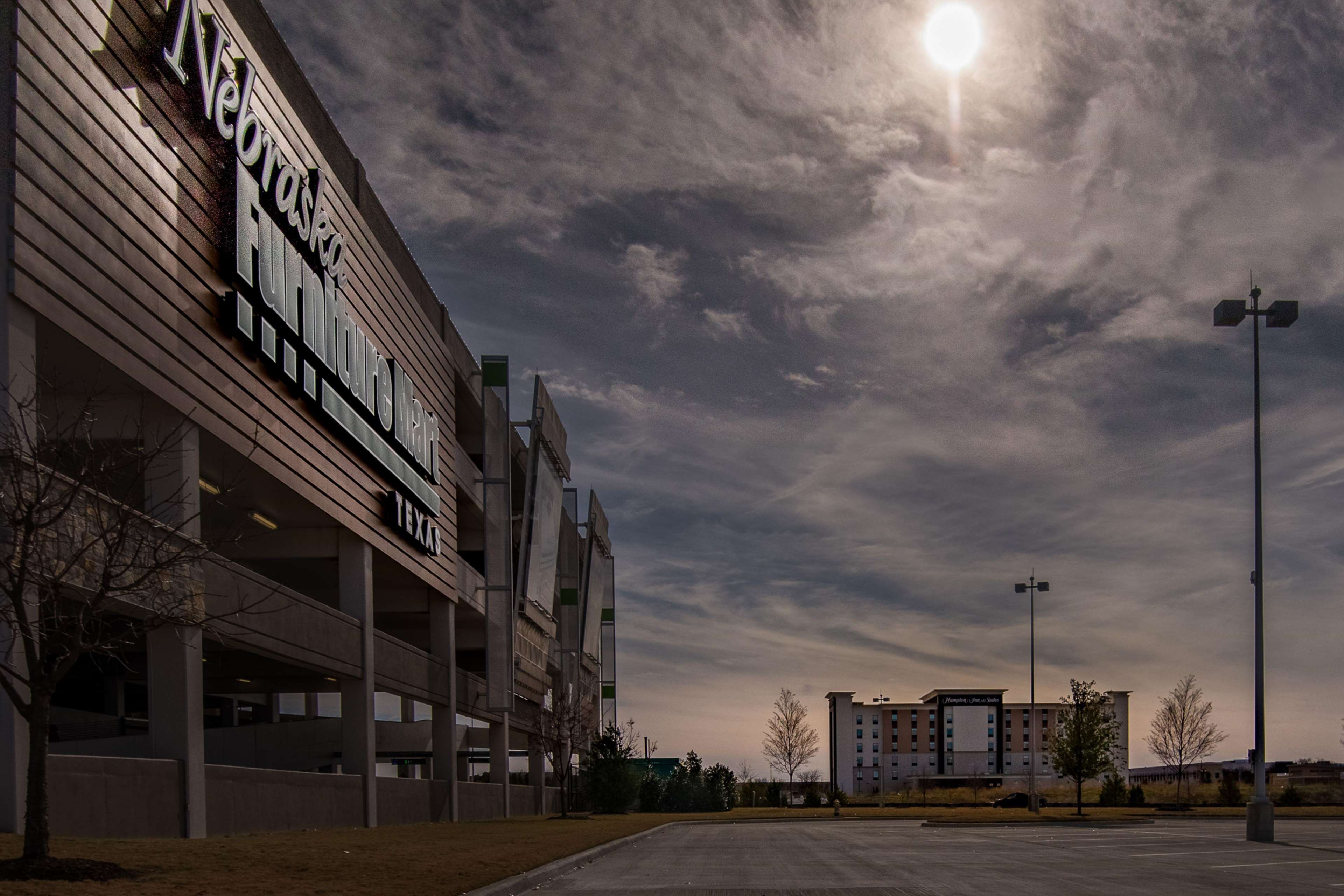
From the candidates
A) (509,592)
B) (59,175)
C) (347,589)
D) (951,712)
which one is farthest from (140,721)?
(951,712)

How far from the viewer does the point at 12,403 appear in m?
17.1

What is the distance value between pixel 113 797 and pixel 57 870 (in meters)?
7.77

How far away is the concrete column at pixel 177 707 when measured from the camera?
73.8 feet

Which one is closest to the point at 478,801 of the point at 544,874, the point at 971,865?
the point at 971,865

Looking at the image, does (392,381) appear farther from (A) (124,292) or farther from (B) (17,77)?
(B) (17,77)

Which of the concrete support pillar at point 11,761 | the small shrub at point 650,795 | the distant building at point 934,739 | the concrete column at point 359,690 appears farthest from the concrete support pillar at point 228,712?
the distant building at point 934,739

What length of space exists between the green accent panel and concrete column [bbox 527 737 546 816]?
20.9 meters

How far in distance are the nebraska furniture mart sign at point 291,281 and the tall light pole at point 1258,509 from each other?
22432mm

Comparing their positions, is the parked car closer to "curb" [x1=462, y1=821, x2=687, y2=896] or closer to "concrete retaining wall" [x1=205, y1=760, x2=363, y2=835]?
"curb" [x1=462, y1=821, x2=687, y2=896]

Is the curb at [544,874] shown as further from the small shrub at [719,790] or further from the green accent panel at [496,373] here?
the small shrub at [719,790]

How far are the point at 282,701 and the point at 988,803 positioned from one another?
159ft

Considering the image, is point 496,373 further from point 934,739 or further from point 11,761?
point 934,739

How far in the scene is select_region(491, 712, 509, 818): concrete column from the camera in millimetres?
53906

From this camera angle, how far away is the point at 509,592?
4962cm
